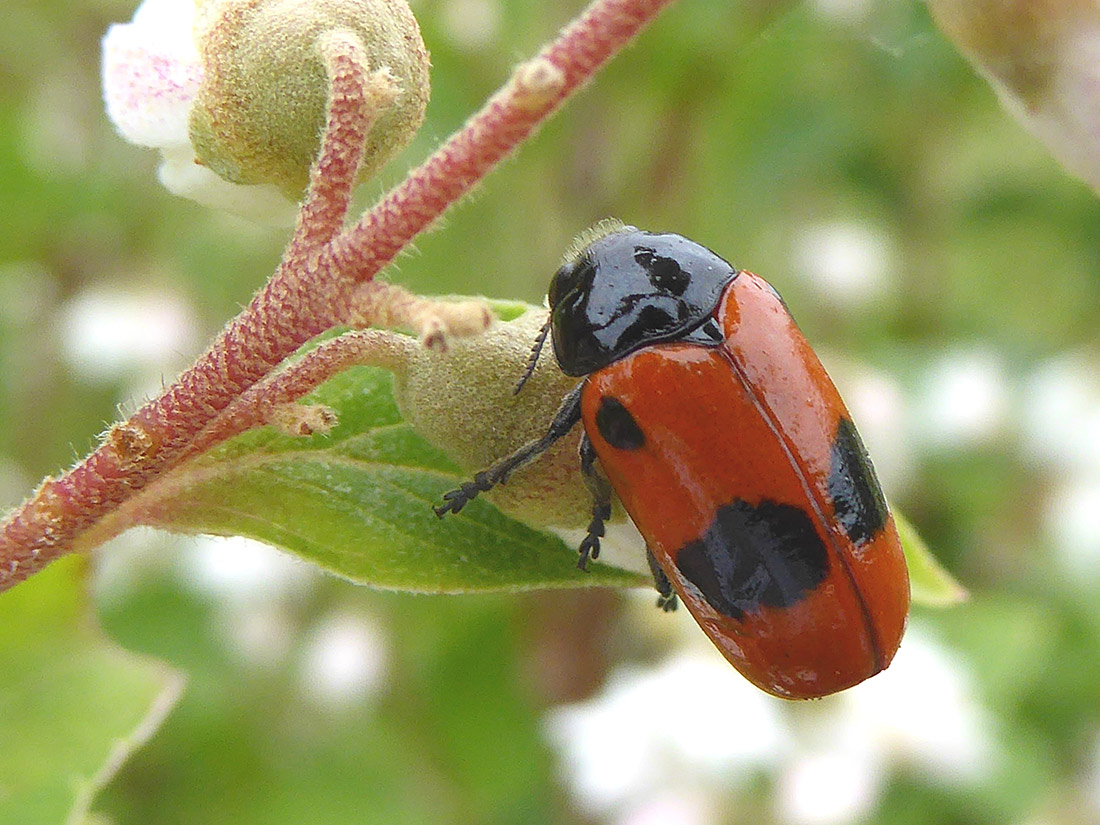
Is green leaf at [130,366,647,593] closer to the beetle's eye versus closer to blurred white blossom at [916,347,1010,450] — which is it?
the beetle's eye

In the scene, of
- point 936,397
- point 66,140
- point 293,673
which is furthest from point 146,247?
point 936,397

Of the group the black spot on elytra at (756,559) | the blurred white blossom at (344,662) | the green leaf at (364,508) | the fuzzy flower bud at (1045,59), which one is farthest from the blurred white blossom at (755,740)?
the fuzzy flower bud at (1045,59)

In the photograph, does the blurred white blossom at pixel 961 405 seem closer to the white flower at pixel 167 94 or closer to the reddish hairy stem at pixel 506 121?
the white flower at pixel 167 94

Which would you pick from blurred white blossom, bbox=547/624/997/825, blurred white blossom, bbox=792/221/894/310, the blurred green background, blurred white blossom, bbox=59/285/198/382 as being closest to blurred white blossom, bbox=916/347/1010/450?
the blurred green background

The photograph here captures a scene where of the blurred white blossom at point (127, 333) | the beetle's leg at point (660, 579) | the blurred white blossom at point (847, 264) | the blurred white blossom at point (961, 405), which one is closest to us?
the beetle's leg at point (660, 579)

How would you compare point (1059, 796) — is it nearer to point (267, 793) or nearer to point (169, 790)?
point (267, 793)

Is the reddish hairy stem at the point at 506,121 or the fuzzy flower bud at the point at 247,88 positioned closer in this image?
the reddish hairy stem at the point at 506,121
